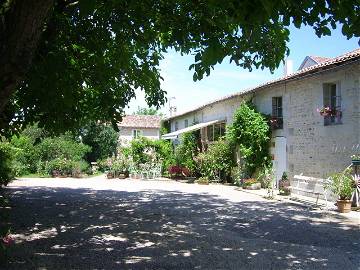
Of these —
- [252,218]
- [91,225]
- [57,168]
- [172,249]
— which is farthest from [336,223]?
[57,168]

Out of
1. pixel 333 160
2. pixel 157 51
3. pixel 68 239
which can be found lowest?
pixel 68 239

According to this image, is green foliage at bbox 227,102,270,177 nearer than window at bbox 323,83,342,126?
No

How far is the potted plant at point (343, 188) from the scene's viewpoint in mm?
12242

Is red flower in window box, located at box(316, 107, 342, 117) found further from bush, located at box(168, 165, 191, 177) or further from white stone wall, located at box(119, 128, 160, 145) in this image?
white stone wall, located at box(119, 128, 160, 145)

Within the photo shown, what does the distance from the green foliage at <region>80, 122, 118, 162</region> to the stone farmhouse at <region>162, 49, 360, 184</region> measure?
17.7m

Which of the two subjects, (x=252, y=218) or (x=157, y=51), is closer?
(x=252, y=218)

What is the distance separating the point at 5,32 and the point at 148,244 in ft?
Answer: 16.7

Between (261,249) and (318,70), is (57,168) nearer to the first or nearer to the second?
(318,70)

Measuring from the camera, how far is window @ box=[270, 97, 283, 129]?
60.6 ft

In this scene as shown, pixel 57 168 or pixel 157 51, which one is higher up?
pixel 157 51

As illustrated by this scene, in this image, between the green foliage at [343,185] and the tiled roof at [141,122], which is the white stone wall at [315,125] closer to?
the green foliage at [343,185]

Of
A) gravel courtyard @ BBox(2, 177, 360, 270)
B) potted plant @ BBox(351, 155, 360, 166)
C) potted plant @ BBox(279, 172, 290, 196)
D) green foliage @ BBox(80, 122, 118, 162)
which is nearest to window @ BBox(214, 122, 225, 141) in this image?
potted plant @ BBox(279, 172, 290, 196)

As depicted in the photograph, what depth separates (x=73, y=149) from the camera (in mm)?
30500

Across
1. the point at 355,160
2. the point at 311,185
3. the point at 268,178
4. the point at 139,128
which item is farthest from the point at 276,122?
the point at 139,128
